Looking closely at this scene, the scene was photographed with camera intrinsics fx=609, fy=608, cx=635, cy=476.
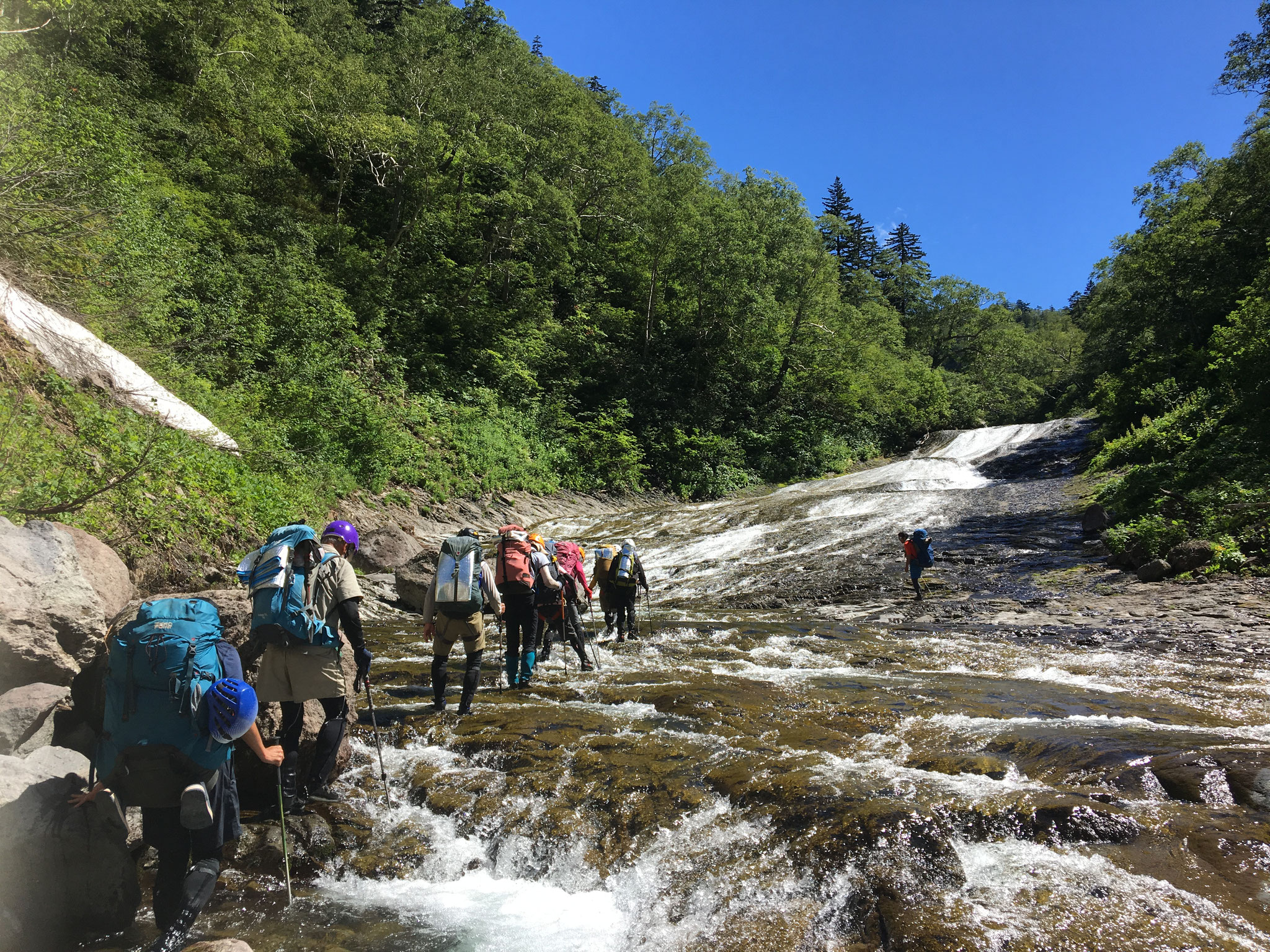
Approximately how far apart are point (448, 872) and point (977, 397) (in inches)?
2057

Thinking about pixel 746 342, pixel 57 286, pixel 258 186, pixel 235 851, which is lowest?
pixel 235 851

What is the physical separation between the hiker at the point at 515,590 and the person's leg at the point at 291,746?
267cm

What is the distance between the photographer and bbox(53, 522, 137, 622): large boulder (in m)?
5.47

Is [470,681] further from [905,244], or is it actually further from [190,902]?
[905,244]

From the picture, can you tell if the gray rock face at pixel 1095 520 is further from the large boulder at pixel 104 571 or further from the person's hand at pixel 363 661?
the large boulder at pixel 104 571

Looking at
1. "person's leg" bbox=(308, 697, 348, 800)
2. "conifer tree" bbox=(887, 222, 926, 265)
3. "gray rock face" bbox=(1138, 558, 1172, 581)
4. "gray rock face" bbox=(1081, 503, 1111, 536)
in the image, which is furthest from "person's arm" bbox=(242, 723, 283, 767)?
"conifer tree" bbox=(887, 222, 926, 265)

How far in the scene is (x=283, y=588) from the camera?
4402 mm

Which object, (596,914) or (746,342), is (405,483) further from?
(746,342)

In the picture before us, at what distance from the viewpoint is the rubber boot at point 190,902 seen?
301cm

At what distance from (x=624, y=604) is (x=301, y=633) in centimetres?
650

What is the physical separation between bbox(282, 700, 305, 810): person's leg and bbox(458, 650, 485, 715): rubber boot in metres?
1.75

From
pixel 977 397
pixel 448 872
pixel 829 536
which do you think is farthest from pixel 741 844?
pixel 977 397

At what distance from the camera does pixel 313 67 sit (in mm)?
27750

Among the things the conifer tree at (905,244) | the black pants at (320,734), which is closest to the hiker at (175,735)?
the black pants at (320,734)
